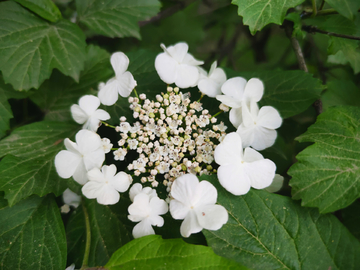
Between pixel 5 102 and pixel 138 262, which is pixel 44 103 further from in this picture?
pixel 138 262

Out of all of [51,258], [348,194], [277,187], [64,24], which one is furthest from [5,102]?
[348,194]

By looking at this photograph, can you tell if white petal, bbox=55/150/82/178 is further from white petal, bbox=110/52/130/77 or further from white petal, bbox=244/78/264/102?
white petal, bbox=244/78/264/102

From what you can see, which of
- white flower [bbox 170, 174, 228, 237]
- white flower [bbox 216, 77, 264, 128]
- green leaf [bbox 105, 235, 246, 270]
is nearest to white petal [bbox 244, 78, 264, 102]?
white flower [bbox 216, 77, 264, 128]

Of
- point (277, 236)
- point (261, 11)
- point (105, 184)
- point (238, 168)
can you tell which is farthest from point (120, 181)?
point (261, 11)

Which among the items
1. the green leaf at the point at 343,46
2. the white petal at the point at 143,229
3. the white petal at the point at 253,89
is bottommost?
the white petal at the point at 143,229

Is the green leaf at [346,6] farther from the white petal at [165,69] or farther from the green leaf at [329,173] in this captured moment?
the white petal at [165,69]

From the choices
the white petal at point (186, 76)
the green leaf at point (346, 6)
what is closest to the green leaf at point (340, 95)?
the green leaf at point (346, 6)
